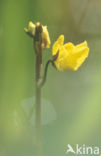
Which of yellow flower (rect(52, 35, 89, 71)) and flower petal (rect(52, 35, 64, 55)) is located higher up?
flower petal (rect(52, 35, 64, 55))

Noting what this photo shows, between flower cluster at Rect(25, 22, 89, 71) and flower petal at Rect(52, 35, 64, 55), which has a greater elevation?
flower petal at Rect(52, 35, 64, 55)

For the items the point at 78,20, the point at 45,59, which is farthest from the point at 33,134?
the point at 78,20

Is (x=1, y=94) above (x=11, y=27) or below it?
below

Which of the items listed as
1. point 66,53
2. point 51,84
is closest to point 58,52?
point 66,53

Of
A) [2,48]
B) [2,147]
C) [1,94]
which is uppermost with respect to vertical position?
[2,48]

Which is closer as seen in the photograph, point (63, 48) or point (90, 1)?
point (63, 48)

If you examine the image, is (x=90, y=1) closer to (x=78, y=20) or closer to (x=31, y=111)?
(x=78, y=20)
